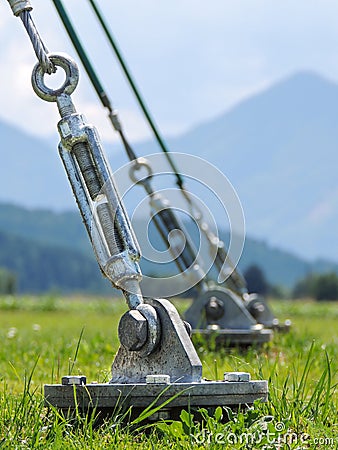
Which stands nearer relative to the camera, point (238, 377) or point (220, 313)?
point (238, 377)

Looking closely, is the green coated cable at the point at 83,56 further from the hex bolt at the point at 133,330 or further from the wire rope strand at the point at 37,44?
the hex bolt at the point at 133,330

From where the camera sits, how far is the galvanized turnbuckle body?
3865 millimetres

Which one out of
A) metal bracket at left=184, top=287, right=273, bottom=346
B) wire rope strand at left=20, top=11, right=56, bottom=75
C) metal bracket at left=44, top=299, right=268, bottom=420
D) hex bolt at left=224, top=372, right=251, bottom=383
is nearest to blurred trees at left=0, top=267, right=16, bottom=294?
metal bracket at left=184, top=287, right=273, bottom=346

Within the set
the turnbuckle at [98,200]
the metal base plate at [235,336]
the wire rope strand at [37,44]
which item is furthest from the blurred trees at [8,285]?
the turnbuckle at [98,200]

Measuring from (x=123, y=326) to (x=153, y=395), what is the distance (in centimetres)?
32

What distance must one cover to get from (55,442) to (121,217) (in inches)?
44.5

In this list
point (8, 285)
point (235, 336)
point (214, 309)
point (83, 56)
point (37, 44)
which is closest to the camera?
point (37, 44)

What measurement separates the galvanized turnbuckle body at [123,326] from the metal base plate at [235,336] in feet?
12.9

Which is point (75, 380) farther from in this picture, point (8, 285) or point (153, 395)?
point (8, 285)

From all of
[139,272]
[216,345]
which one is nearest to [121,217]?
[139,272]

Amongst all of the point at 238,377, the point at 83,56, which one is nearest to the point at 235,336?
the point at 83,56

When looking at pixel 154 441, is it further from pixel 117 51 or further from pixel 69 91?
pixel 117 51

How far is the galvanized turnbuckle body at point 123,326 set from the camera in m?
3.87

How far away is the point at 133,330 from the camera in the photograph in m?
3.96
